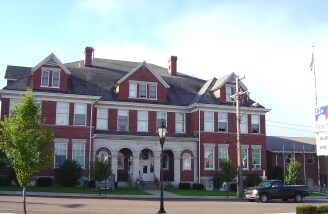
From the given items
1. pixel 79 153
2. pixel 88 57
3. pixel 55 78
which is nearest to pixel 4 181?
pixel 79 153

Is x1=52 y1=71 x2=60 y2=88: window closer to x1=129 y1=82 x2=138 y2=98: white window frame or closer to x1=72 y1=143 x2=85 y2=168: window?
x1=72 y1=143 x2=85 y2=168: window

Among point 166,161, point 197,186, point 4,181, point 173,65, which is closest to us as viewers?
point 4,181

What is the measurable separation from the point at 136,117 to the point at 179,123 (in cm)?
516

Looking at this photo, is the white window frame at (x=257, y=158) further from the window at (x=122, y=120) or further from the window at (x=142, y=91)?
the window at (x=122, y=120)

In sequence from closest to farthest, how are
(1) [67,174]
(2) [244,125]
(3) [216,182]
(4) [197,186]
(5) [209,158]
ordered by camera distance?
(1) [67,174], (4) [197,186], (3) [216,182], (5) [209,158], (2) [244,125]

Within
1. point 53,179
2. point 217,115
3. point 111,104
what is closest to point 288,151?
point 217,115

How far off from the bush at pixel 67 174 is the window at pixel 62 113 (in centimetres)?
428

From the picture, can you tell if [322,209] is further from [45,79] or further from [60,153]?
[45,79]

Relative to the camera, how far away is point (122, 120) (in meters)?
46.6

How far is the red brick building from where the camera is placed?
4325cm

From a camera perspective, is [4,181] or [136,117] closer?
[4,181]

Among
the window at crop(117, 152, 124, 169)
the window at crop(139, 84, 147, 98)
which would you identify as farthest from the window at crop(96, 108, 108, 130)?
the window at crop(139, 84, 147, 98)

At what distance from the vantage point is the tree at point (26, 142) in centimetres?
1989

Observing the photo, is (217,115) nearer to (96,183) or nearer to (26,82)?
(96,183)
